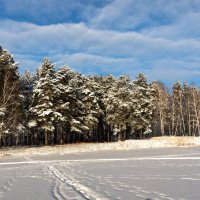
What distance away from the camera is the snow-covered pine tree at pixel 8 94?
146ft

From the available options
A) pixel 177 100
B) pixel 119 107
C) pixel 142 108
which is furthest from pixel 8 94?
pixel 177 100

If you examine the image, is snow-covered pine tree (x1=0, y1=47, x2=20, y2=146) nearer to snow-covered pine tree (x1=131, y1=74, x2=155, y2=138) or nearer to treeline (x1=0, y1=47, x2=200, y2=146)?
treeline (x1=0, y1=47, x2=200, y2=146)

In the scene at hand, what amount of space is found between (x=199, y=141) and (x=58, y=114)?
19991mm

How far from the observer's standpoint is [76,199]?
348 inches

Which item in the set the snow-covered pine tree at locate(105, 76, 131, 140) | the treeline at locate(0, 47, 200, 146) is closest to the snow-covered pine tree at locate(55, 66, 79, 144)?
the treeline at locate(0, 47, 200, 146)

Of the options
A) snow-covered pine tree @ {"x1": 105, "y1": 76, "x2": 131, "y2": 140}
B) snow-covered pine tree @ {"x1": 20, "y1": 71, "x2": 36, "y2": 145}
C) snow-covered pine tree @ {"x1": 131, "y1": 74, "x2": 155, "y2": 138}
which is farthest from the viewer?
snow-covered pine tree @ {"x1": 131, "y1": 74, "x2": 155, "y2": 138}

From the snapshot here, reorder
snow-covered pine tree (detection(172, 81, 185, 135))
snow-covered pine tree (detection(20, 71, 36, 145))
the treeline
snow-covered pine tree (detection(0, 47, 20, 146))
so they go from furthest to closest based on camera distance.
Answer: snow-covered pine tree (detection(172, 81, 185, 135))
snow-covered pine tree (detection(20, 71, 36, 145))
the treeline
snow-covered pine tree (detection(0, 47, 20, 146))

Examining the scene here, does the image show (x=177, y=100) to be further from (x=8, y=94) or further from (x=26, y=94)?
(x=8, y=94)

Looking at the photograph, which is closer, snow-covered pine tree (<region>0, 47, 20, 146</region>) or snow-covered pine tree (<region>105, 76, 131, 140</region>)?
snow-covered pine tree (<region>0, 47, 20, 146</region>)

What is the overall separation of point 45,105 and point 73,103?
293 inches

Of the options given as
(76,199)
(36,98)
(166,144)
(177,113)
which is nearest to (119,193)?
(76,199)

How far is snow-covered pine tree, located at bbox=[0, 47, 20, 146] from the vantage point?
146 ft

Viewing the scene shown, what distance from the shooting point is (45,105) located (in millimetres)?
51812

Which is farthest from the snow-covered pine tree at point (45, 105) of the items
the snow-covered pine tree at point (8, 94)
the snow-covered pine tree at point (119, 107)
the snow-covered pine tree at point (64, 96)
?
the snow-covered pine tree at point (119, 107)
